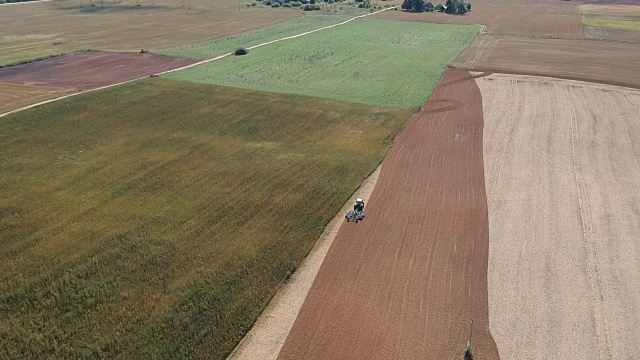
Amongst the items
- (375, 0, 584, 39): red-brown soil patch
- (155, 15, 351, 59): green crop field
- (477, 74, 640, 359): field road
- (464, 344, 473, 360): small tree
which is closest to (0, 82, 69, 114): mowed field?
(155, 15, 351, 59): green crop field

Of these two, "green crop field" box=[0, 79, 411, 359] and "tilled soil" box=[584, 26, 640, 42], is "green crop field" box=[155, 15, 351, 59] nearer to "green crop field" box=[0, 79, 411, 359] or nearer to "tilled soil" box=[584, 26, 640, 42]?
"green crop field" box=[0, 79, 411, 359]

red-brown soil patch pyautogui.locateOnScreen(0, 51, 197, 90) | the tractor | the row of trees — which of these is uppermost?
the row of trees

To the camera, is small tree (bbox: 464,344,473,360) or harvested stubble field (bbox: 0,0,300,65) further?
harvested stubble field (bbox: 0,0,300,65)

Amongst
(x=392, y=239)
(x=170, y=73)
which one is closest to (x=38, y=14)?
(x=170, y=73)

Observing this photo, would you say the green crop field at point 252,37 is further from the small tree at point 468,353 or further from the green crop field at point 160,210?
the small tree at point 468,353

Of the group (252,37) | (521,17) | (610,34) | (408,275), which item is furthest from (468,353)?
(521,17)

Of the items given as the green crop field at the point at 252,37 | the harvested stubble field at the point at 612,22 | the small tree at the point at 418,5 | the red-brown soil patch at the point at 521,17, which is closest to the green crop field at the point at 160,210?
the green crop field at the point at 252,37
